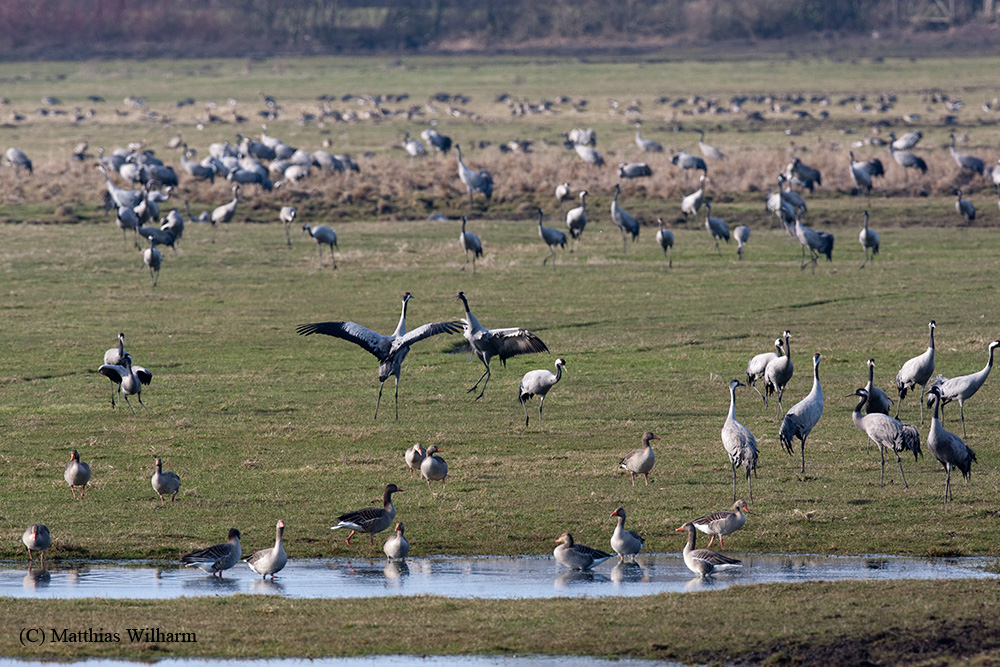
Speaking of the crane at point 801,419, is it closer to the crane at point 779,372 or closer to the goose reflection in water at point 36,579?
the crane at point 779,372

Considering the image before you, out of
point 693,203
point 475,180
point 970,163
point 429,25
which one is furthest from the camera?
point 429,25

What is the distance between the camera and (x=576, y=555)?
11.4 meters

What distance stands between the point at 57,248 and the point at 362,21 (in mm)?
82984

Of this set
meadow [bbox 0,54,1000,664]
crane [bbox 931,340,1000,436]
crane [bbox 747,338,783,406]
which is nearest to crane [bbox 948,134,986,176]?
meadow [bbox 0,54,1000,664]

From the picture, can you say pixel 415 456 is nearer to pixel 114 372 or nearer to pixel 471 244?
pixel 114 372

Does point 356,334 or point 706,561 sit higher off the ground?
point 356,334

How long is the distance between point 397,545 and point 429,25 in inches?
4027

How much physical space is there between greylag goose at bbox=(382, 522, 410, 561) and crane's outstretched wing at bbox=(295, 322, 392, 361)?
512 centimetres

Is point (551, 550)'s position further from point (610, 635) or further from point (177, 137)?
point (177, 137)

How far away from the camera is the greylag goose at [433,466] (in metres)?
13.9

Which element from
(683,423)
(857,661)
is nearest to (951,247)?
(683,423)

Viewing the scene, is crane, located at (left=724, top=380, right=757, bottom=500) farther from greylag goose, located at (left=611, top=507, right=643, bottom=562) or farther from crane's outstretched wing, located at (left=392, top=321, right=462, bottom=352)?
crane's outstretched wing, located at (left=392, top=321, right=462, bottom=352)

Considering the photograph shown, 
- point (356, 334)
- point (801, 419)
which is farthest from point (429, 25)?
point (801, 419)

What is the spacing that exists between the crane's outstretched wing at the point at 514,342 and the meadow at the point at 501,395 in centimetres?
86
